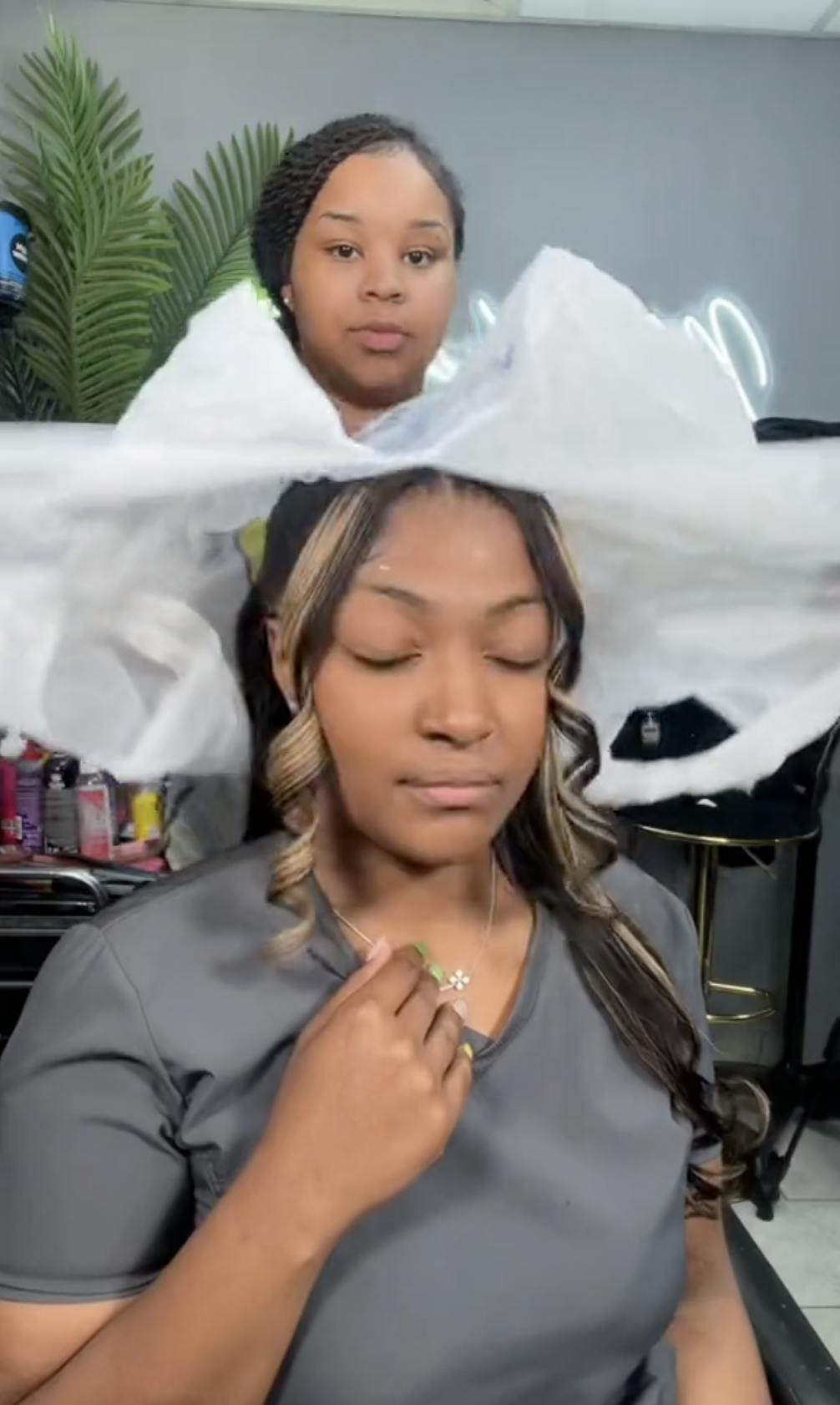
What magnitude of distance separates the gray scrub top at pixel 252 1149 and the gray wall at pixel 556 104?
1.56 m

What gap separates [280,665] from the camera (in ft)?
1.80

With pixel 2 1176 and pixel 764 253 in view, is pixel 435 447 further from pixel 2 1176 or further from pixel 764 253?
pixel 764 253

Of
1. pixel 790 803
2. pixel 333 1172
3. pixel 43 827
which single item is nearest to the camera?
pixel 333 1172

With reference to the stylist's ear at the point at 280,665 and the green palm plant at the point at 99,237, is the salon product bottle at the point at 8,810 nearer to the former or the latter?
the green palm plant at the point at 99,237

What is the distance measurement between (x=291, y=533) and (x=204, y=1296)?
1.00 ft

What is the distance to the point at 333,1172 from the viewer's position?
466 millimetres

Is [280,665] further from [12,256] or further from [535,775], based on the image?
[12,256]

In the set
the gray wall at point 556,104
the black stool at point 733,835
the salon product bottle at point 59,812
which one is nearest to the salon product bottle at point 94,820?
the salon product bottle at point 59,812

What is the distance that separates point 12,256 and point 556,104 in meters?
1.38

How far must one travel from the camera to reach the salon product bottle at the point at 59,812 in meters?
1.25

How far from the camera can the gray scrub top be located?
1.72 ft

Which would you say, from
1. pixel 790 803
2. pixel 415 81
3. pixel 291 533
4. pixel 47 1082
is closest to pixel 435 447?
pixel 291 533

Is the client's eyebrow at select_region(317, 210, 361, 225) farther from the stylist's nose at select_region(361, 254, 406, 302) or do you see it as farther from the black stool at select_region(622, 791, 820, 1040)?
the black stool at select_region(622, 791, 820, 1040)

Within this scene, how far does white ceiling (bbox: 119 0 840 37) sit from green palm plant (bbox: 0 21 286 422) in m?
0.23
